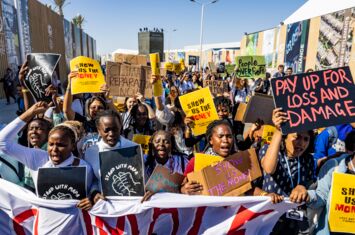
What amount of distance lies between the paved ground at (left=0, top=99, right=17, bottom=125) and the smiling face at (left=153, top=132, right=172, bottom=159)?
27.1ft

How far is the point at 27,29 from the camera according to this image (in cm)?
1730

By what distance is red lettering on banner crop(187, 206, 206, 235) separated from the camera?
7.93 ft

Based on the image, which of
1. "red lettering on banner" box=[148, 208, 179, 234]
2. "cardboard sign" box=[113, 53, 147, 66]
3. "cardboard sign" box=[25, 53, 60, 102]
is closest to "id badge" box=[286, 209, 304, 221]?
"red lettering on banner" box=[148, 208, 179, 234]

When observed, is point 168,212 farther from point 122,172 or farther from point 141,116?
point 141,116

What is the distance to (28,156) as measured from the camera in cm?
235

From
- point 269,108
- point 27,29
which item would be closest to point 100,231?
point 269,108

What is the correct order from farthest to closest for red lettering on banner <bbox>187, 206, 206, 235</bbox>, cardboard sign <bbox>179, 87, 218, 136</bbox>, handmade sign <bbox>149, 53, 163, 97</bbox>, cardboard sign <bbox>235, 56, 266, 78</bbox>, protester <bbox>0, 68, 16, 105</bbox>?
1. protester <bbox>0, 68, 16, 105</bbox>
2. cardboard sign <bbox>235, 56, 266, 78</bbox>
3. handmade sign <bbox>149, 53, 163, 97</bbox>
4. cardboard sign <bbox>179, 87, 218, 136</bbox>
5. red lettering on banner <bbox>187, 206, 206, 235</bbox>

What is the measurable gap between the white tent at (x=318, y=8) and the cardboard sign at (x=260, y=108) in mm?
16397

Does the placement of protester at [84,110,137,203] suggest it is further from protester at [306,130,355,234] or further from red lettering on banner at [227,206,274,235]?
protester at [306,130,355,234]

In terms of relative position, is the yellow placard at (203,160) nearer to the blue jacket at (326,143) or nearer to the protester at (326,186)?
the protester at (326,186)

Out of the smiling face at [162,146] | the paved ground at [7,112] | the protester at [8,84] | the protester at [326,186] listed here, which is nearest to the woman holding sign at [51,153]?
the smiling face at [162,146]

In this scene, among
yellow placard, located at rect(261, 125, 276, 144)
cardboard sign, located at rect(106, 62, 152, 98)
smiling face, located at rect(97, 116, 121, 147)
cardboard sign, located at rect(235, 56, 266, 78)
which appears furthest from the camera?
cardboard sign, located at rect(235, 56, 266, 78)

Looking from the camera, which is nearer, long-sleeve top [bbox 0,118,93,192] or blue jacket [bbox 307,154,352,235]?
blue jacket [bbox 307,154,352,235]

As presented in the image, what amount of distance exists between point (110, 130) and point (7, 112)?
10.5 metres
